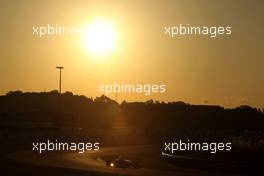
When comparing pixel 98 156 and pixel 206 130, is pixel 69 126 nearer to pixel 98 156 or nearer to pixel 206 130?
pixel 206 130

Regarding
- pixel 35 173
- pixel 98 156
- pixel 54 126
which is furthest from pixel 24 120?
pixel 35 173

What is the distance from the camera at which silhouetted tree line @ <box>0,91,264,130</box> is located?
123 feet

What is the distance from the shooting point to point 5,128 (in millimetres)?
62625

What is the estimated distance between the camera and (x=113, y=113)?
38.9m

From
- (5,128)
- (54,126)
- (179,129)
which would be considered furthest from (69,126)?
(5,128)

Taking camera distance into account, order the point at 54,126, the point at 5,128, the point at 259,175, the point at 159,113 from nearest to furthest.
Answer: the point at 259,175
the point at 159,113
the point at 54,126
the point at 5,128

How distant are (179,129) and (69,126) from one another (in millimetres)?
6812

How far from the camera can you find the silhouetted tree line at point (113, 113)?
37.4m

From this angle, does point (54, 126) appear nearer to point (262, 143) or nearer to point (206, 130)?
point (206, 130)

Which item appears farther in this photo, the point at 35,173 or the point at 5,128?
the point at 5,128

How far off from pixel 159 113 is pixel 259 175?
671 centimetres

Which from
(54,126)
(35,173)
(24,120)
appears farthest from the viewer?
(24,120)

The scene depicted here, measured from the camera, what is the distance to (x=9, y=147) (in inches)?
2616

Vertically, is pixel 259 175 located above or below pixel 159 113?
below
